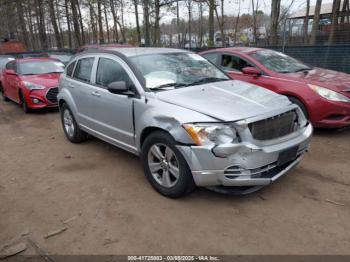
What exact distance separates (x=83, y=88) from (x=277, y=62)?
396 centimetres

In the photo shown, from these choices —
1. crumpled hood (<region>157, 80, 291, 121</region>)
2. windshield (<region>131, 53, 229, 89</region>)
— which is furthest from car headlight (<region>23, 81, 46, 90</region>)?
crumpled hood (<region>157, 80, 291, 121</region>)

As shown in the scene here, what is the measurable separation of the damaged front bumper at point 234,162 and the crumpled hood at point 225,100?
0.33 meters

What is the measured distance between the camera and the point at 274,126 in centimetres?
362

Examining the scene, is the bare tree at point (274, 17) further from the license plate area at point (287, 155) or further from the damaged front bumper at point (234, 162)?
the damaged front bumper at point (234, 162)

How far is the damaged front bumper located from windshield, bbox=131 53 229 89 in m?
1.19

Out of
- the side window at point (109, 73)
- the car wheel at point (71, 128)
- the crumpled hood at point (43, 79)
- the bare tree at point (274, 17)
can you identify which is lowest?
the car wheel at point (71, 128)

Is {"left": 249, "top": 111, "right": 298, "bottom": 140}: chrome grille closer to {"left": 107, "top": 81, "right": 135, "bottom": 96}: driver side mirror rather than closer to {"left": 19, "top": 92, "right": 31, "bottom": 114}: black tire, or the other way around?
{"left": 107, "top": 81, "right": 135, "bottom": 96}: driver side mirror

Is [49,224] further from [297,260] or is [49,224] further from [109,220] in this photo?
[297,260]

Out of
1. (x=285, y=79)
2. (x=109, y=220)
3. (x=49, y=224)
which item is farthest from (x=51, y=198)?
(x=285, y=79)

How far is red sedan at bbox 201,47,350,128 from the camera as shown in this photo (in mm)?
5590

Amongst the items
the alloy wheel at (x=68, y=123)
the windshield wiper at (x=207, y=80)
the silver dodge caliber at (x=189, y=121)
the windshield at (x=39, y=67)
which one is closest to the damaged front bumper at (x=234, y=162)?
the silver dodge caliber at (x=189, y=121)

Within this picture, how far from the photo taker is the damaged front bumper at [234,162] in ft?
10.9

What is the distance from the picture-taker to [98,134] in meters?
5.18

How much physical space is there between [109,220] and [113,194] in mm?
606
